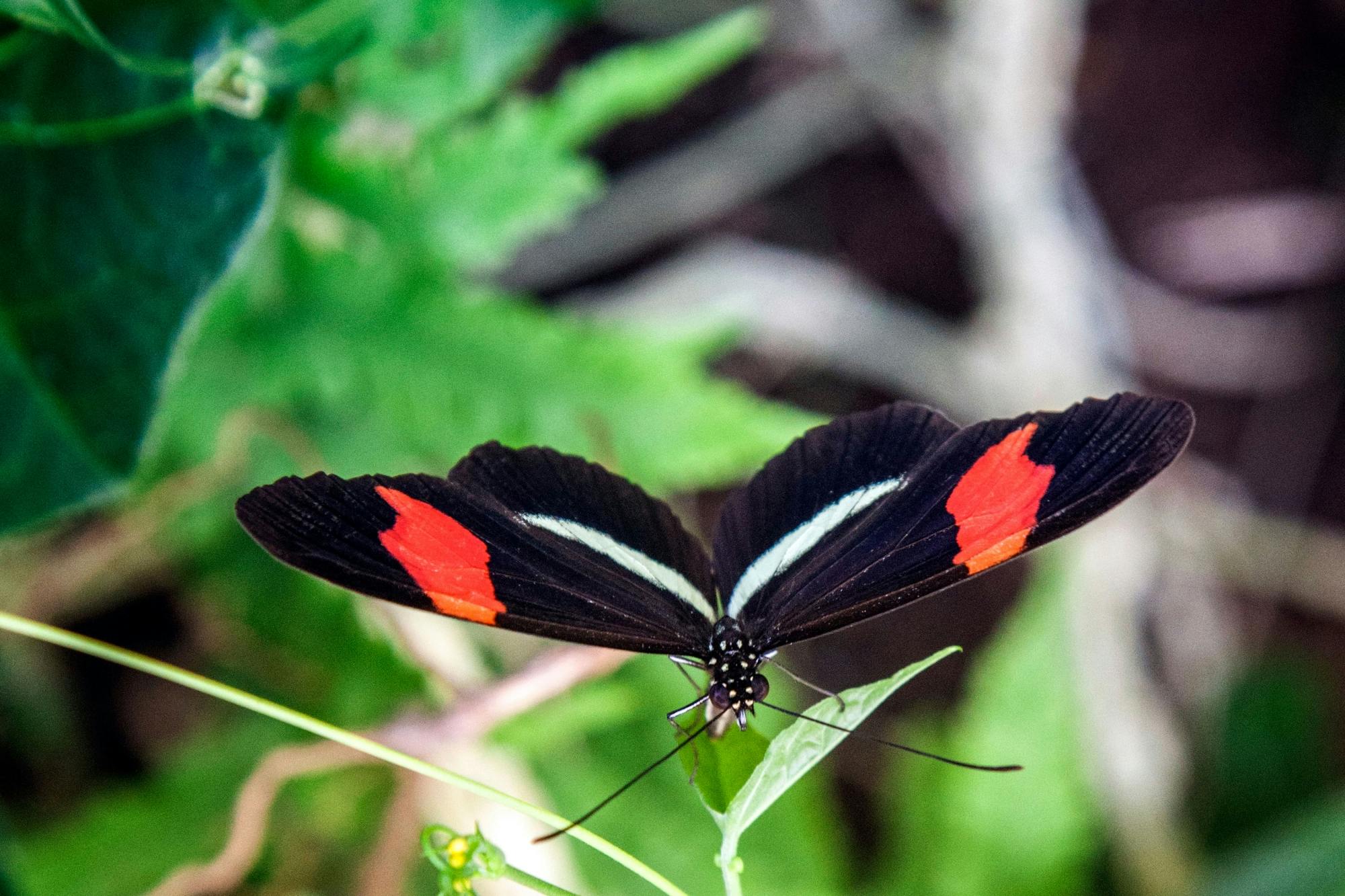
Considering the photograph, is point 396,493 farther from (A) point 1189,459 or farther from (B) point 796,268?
(A) point 1189,459

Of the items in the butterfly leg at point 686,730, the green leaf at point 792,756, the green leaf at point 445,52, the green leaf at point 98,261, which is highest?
the green leaf at point 445,52

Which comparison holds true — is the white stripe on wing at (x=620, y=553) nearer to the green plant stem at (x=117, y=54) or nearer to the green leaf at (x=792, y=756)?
the green leaf at (x=792, y=756)

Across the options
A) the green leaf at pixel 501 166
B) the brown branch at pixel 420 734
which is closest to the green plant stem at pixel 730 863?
the brown branch at pixel 420 734

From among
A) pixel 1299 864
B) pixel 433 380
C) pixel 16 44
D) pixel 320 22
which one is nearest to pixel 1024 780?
pixel 1299 864

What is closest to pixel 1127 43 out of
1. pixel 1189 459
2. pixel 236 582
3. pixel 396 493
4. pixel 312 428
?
pixel 1189 459

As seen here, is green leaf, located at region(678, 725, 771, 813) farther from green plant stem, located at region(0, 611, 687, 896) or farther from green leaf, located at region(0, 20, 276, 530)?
green leaf, located at region(0, 20, 276, 530)

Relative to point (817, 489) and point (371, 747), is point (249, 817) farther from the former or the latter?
point (817, 489)

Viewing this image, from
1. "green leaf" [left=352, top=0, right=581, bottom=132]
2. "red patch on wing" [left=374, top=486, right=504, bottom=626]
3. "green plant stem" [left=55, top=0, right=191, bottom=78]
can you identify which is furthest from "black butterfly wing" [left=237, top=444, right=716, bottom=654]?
"green leaf" [left=352, top=0, right=581, bottom=132]
